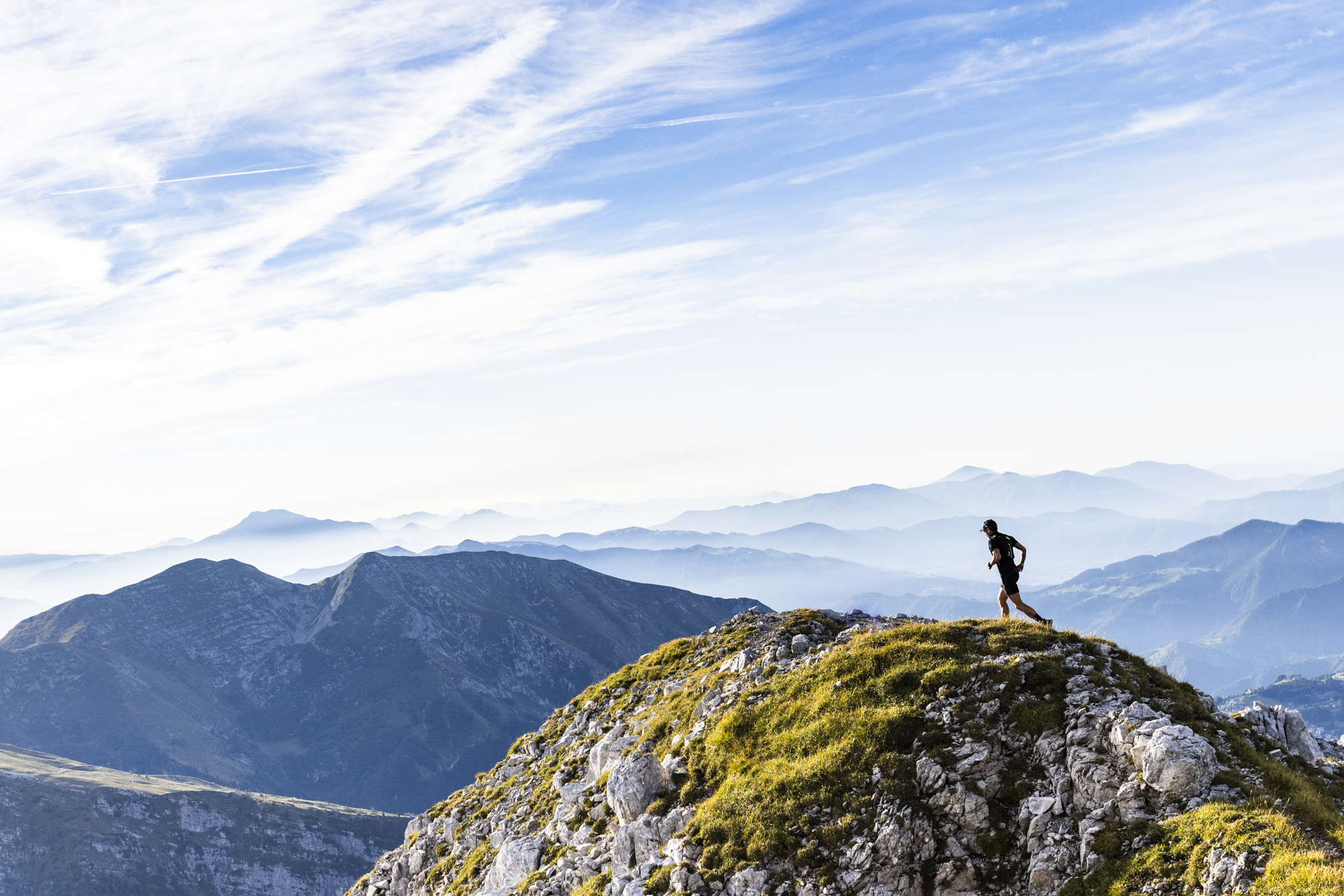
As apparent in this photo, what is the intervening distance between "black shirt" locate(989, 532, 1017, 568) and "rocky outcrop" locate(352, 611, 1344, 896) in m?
3.06

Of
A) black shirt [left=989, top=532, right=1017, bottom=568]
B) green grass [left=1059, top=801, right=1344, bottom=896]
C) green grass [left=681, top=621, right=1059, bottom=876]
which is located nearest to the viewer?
green grass [left=1059, top=801, right=1344, bottom=896]

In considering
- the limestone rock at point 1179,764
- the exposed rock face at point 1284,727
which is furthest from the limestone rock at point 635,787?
the exposed rock face at point 1284,727

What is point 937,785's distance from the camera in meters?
26.9

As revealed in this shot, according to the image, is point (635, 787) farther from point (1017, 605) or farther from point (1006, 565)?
point (1006, 565)

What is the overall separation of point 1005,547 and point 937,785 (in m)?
13.0

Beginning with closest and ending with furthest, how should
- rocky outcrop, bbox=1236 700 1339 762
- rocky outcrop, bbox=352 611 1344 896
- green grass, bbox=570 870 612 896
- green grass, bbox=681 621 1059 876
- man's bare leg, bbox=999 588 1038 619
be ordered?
rocky outcrop, bbox=352 611 1344 896
green grass, bbox=681 621 1059 876
rocky outcrop, bbox=1236 700 1339 762
green grass, bbox=570 870 612 896
man's bare leg, bbox=999 588 1038 619

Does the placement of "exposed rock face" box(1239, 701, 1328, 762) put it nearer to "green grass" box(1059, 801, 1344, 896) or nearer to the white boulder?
"green grass" box(1059, 801, 1344, 896)

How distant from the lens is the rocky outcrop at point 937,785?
24359 millimetres

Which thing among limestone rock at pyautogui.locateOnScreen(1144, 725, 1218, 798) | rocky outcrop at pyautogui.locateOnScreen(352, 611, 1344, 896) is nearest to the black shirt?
rocky outcrop at pyautogui.locateOnScreen(352, 611, 1344, 896)

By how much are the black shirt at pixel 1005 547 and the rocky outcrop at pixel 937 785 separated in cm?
306

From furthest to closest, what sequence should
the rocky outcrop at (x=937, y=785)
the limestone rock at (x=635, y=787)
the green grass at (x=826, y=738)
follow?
the limestone rock at (x=635, y=787) < the green grass at (x=826, y=738) < the rocky outcrop at (x=937, y=785)

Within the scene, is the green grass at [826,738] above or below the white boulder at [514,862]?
above

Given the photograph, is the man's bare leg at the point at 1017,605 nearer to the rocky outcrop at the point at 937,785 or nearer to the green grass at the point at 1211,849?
the rocky outcrop at the point at 937,785

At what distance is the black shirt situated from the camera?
35875 millimetres
